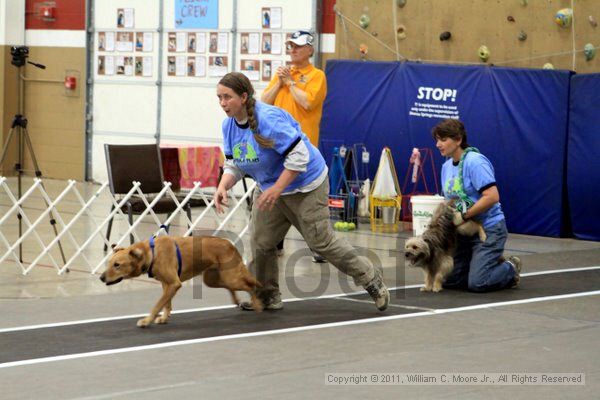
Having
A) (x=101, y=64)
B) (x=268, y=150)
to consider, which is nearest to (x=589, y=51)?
(x=268, y=150)

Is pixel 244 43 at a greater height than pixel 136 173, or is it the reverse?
pixel 244 43

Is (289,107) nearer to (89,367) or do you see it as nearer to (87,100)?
(89,367)

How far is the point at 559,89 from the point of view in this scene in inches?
428

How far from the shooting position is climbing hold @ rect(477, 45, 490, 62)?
459 inches

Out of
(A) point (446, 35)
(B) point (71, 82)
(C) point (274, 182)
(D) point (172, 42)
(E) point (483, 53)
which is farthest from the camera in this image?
(B) point (71, 82)

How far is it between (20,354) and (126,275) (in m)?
0.87

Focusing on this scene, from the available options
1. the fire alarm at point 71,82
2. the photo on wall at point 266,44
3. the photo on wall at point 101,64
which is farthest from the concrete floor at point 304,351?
the fire alarm at point 71,82

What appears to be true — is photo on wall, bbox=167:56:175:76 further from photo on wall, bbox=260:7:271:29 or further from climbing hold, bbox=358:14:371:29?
climbing hold, bbox=358:14:371:29

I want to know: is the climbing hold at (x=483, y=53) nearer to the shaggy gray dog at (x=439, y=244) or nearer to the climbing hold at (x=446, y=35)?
the climbing hold at (x=446, y=35)

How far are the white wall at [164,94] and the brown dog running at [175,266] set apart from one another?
24.3ft

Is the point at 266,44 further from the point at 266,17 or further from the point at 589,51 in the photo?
the point at 589,51

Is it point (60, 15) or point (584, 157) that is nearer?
point (584, 157)

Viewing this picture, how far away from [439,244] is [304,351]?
2107 millimetres

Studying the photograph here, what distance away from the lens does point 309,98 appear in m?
8.61
